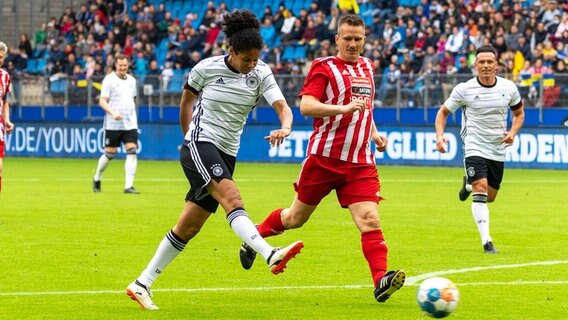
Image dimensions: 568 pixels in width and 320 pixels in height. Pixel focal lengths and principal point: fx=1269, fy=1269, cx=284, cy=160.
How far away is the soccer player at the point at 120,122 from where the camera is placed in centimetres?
2230

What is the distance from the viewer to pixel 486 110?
13.9 m

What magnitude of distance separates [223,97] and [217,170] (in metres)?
0.59

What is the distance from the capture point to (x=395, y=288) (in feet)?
29.4

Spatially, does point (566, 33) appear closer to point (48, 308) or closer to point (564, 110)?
point (564, 110)

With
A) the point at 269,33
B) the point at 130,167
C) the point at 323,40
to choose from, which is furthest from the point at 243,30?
the point at 269,33

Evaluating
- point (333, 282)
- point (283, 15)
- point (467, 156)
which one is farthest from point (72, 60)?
point (333, 282)

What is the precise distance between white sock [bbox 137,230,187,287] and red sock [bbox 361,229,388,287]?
1.37 meters

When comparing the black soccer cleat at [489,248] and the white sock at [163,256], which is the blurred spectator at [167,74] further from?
the white sock at [163,256]

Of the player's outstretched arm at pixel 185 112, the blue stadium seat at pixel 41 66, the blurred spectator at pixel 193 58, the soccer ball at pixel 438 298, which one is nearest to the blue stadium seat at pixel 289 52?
the blurred spectator at pixel 193 58

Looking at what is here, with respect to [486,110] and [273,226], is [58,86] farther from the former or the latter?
[273,226]

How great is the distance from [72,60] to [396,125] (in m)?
13.3

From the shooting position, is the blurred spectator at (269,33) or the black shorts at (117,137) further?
the blurred spectator at (269,33)

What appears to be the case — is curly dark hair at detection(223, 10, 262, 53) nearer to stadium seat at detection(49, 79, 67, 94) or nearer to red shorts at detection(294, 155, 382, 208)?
red shorts at detection(294, 155, 382, 208)

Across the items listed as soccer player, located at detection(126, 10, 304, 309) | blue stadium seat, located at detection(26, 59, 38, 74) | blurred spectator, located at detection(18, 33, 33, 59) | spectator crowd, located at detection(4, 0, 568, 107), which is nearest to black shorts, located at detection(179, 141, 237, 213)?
soccer player, located at detection(126, 10, 304, 309)
